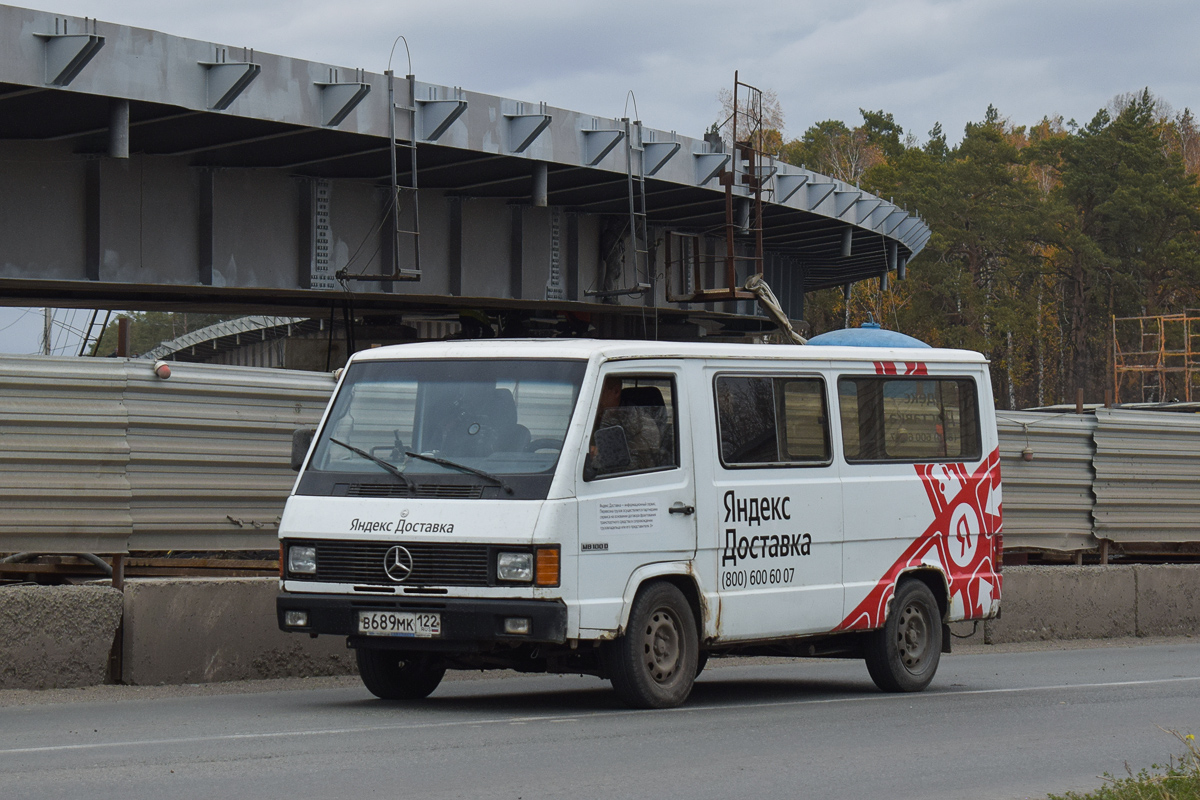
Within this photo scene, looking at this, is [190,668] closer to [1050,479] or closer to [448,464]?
[448,464]

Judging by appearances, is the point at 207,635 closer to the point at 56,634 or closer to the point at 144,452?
the point at 56,634

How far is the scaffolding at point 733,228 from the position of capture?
24531 mm

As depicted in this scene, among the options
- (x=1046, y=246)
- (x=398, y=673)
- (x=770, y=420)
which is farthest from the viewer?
(x=1046, y=246)

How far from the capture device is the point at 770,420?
10648mm

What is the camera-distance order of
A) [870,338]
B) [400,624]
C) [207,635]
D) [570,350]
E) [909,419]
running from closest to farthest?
1. [400,624]
2. [570,350]
3. [207,635]
4. [909,419]
5. [870,338]

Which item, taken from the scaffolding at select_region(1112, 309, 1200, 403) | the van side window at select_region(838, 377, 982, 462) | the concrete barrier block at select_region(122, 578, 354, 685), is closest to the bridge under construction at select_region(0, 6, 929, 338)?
the van side window at select_region(838, 377, 982, 462)

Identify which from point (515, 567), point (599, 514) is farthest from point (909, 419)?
point (515, 567)

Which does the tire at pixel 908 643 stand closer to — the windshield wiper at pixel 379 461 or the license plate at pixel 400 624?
the license plate at pixel 400 624

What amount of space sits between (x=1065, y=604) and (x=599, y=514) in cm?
944

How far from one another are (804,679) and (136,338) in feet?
442

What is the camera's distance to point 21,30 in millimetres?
14336

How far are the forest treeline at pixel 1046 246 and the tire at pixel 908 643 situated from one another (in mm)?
69103

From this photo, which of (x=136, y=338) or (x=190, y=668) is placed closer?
(x=190, y=668)

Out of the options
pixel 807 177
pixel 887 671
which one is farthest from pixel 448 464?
pixel 807 177
